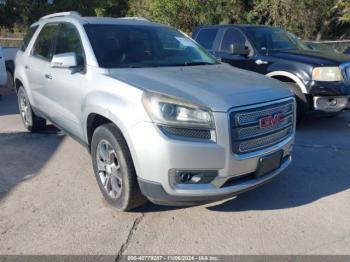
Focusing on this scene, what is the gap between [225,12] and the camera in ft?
74.1

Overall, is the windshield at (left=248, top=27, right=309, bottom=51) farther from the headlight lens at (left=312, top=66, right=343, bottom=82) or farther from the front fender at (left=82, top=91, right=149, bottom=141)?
the front fender at (left=82, top=91, right=149, bottom=141)

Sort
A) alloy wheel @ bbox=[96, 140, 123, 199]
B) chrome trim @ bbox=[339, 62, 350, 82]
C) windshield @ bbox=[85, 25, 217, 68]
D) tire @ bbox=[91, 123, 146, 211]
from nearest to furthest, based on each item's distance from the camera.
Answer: tire @ bbox=[91, 123, 146, 211] < alloy wheel @ bbox=[96, 140, 123, 199] < windshield @ bbox=[85, 25, 217, 68] < chrome trim @ bbox=[339, 62, 350, 82]

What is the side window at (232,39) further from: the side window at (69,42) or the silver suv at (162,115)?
the side window at (69,42)

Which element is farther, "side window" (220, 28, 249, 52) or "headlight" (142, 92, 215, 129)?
"side window" (220, 28, 249, 52)

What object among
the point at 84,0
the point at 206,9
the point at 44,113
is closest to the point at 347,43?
the point at 206,9

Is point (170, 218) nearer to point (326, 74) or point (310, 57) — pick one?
point (326, 74)

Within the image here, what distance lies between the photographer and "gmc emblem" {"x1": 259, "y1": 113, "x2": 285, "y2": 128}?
3.64m

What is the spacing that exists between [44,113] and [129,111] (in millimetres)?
2591

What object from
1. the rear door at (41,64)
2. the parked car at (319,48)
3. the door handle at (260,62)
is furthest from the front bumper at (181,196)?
the parked car at (319,48)

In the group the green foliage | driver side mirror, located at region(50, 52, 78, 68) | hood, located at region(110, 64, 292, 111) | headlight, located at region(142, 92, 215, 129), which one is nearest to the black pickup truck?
hood, located at region(110, 64, 292, 111)

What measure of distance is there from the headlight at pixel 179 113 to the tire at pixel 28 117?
3.69 m

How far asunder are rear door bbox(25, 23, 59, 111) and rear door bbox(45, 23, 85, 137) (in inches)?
6.0

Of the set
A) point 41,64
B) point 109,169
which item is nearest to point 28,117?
point 41,64

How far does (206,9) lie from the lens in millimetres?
22109
